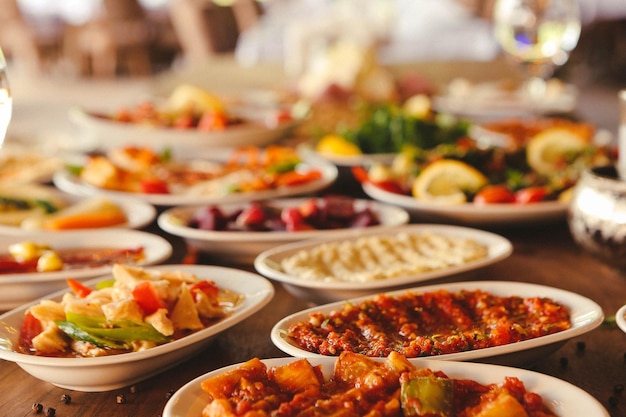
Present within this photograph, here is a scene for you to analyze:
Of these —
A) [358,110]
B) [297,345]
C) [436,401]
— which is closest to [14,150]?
[358,110]

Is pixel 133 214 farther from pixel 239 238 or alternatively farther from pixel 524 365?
pixel 524 365

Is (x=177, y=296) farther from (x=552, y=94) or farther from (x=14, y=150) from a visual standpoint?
(x=552, y=94)

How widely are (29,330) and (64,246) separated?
0.65m

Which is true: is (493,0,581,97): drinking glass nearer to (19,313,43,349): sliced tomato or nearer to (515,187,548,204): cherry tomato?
(515,187,548,204): cherry tomato

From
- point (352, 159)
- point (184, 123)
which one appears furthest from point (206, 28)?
point (352, 159)

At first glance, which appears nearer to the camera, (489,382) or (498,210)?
(489,382)

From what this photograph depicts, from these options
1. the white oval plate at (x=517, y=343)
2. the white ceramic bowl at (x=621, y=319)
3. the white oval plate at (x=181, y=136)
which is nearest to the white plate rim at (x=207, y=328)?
the white oval plate at (x=517, y=343)

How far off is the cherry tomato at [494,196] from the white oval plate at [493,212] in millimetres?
43

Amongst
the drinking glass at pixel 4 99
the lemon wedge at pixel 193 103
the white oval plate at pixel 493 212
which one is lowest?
the white oval plate at pixel 493 212

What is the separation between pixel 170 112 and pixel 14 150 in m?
0.73

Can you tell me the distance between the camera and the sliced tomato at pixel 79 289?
1.55 m

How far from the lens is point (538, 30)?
8.79ft

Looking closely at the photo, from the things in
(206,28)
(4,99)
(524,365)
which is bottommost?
(524,365)

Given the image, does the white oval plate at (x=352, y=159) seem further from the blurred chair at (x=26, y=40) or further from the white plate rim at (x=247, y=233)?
the blurred chair at (x=26, y=40)
